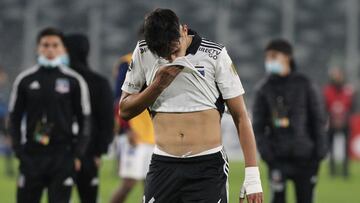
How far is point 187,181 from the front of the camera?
20.8 feet

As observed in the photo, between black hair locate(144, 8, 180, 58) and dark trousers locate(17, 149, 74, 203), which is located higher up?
black hair locate(144, 8, 180, 58)

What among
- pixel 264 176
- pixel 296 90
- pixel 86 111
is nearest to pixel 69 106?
pixel 86 111

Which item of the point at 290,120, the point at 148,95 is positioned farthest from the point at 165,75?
the point at 290,120

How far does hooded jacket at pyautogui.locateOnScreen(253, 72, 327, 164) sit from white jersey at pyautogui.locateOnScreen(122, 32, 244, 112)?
13.8ft

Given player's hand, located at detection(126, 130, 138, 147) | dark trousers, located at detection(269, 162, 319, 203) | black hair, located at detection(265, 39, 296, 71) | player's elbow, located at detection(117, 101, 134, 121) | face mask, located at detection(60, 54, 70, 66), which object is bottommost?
dark trousers, located at detection(269, 162, 319, 203)

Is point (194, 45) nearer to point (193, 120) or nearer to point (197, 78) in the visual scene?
point (197, 78)

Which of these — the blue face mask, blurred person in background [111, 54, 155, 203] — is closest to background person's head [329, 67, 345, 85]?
blurred person in background [111, 54, 155, 203]

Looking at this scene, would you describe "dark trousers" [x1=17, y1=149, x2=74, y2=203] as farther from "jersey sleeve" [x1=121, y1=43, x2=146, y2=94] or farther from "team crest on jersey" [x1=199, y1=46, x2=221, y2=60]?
"team crest on jersey" [x1=199, y1=46, x2=221, y2=60]

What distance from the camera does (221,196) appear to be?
6.41 meters

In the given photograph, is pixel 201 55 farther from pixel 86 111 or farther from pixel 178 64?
pixel 86 111

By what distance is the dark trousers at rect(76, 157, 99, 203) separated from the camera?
1049cm

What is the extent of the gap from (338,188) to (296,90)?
777cm

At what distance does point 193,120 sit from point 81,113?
3.22 meters

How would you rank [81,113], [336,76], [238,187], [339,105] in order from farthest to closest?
1. [339,105]
2. [336,76]
3. [238,187]
4. [81,113]
